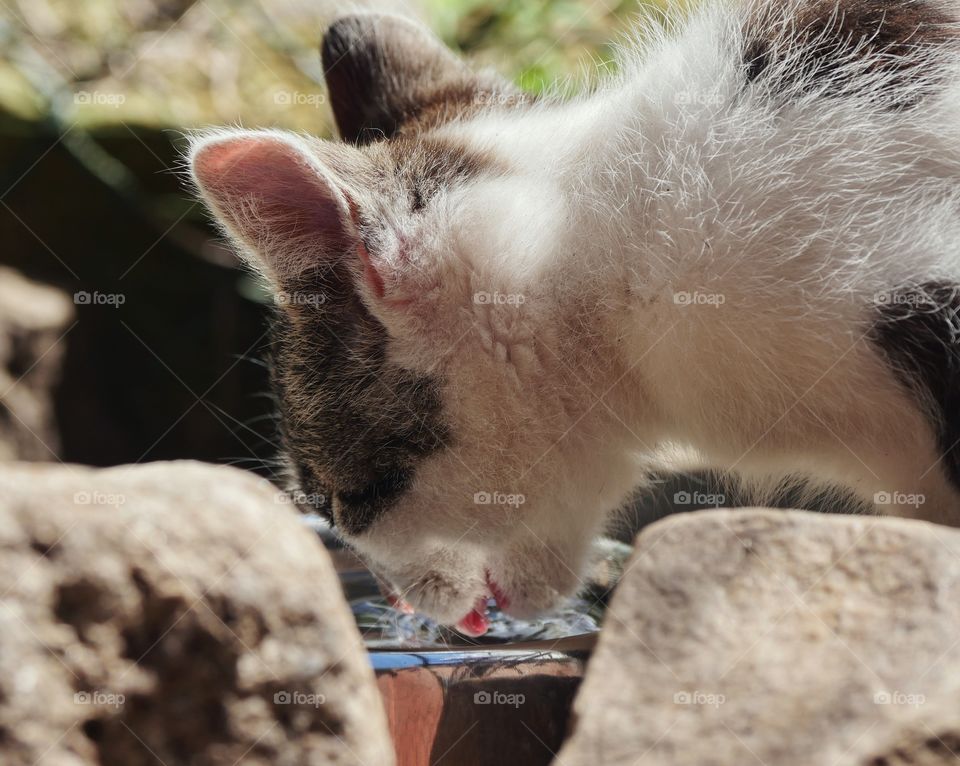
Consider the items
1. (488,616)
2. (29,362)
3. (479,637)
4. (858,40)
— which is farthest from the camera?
(29,362)

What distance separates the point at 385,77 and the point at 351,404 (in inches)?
39.4

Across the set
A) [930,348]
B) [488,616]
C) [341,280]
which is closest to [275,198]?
[341,280]

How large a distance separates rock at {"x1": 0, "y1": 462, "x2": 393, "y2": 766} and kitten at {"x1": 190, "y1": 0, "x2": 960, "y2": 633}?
33.4 inches

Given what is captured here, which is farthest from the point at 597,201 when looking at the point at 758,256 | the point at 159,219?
the point at 159,219

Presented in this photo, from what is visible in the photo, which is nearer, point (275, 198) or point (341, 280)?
point (275, 198)

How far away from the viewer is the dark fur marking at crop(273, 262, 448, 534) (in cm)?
200

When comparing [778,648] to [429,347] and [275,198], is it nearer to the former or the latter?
[429,347]

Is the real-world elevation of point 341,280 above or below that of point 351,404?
above

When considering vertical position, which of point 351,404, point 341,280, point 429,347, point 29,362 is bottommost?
point 29,362

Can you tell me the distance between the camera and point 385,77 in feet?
8.72

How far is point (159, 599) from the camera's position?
3.67 ft

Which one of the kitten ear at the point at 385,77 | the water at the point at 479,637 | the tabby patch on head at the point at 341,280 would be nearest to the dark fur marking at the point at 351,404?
the tabby patch on head at the point at 341,280

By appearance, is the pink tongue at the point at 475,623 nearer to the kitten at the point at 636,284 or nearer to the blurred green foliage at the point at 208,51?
the kitten at the point at 636,284

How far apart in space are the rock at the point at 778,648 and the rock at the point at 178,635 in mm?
281
